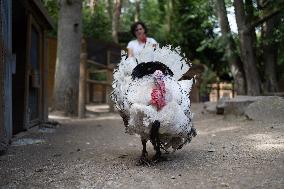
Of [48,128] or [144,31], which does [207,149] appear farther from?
[48,128]

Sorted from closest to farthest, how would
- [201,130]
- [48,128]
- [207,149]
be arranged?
[207,149], [201,130], [48,128]

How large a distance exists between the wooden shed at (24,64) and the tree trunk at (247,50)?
440 cm

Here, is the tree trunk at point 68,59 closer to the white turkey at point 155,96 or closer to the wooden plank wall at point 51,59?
the wooden plank wall at point 51,59

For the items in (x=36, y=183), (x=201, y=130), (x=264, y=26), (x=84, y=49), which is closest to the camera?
(x=36, y=183)

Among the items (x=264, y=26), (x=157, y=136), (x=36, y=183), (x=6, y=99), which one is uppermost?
(x=264, y=26)

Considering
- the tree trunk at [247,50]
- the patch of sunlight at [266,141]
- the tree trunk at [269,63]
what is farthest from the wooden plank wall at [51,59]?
the patch of sunlight at [266,141]

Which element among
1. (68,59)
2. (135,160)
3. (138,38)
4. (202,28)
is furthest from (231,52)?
(202,28)

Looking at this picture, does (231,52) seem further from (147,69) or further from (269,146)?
(147,69)

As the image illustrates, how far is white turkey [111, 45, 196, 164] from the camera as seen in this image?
4891mm

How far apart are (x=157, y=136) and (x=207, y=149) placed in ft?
4.96

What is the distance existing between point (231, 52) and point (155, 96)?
728cm

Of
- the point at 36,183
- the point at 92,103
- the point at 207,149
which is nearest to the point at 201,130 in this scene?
the point at 207,149

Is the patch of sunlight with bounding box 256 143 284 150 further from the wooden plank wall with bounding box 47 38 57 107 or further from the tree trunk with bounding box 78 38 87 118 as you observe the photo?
the wooden plank wall with bounding box 47 38 57 107

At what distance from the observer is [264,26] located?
11445 mm
